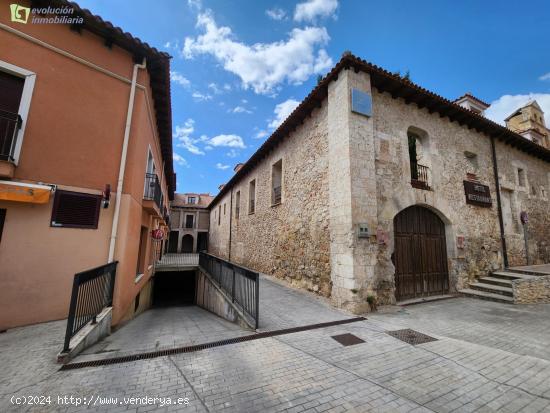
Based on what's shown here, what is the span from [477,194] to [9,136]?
12.1 metres

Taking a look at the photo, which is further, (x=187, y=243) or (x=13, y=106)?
(x=187, y=243)

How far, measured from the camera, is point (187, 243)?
29.5m

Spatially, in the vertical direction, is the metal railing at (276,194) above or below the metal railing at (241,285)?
above

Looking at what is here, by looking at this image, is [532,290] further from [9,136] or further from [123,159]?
[9,136]

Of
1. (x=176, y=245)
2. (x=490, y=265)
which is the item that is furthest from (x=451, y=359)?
(x=176, y=245)

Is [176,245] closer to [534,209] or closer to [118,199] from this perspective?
[118,199]

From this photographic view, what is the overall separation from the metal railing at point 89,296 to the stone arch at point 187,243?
26.2m

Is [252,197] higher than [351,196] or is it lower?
higher

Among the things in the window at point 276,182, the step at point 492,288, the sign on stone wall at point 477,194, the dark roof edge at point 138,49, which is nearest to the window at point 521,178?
the sign on stone wall at point 477,194

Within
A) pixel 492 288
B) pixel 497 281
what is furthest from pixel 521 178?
pixel 492 288

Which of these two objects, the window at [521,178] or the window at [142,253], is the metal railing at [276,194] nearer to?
the window at [142,253]

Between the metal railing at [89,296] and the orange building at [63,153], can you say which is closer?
the metal railing at [89,296]

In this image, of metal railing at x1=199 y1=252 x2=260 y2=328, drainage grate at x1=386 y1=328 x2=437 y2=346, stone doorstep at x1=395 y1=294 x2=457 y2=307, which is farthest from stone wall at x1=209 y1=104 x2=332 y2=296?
metal railing at x1=199 y1=252 x2=260 y2=328

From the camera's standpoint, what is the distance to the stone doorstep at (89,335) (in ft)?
9.04
